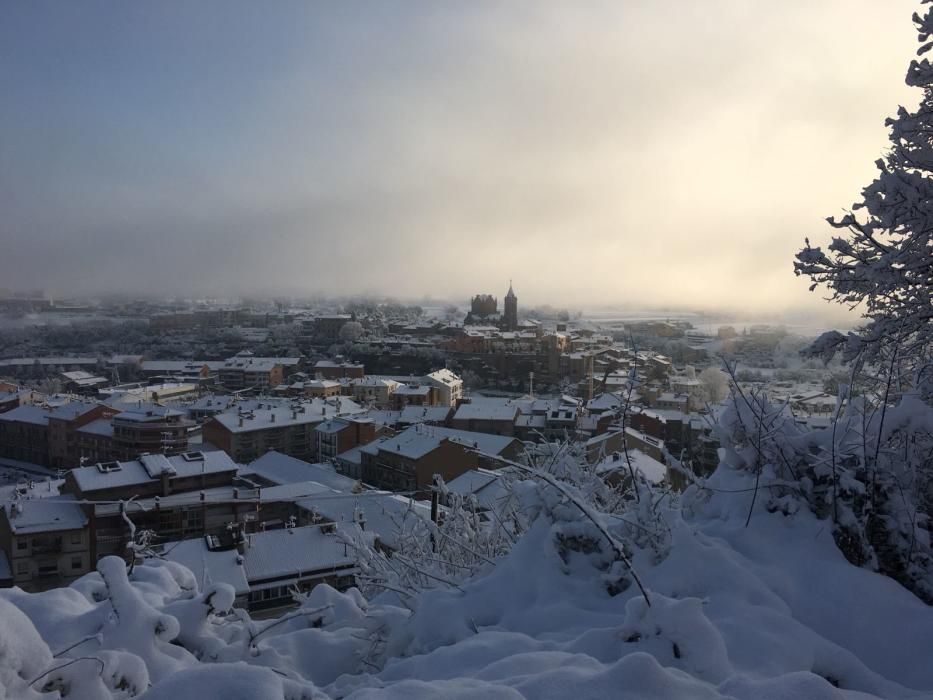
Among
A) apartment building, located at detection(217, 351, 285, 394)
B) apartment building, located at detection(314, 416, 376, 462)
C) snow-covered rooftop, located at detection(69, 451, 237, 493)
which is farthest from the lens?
apartment building, located at detection(217, 351, 285, 394)

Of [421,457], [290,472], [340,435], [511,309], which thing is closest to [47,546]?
[290,472]

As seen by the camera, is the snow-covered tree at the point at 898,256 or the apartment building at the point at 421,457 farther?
the apartment building at the point at 421,457

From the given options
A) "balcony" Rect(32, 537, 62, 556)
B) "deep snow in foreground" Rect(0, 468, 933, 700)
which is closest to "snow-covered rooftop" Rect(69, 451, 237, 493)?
"balcony" Rect(32, 537, 62, 556)

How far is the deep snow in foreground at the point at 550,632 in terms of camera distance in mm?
1501

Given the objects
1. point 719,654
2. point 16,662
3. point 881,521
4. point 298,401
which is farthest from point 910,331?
point 298,401

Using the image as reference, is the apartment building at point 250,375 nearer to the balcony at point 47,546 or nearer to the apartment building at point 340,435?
the apartment building at point 340,435

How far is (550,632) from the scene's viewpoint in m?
2.23

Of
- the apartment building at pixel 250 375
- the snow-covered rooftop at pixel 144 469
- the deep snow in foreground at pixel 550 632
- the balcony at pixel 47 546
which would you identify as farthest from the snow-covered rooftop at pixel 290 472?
the apartment building at pixel 250 375

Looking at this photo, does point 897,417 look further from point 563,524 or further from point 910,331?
point 563,524

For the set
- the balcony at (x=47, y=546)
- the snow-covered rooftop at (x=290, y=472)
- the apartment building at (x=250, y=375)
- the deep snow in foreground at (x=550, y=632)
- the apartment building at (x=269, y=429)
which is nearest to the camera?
the deep snow in foreground at (x=550, y=632)

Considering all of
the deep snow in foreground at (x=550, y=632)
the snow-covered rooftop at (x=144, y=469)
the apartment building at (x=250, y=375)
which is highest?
the deep snow in foreground at (x=550, y=632)

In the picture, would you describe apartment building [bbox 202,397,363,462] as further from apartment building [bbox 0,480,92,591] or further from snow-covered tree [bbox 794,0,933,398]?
snow-covered tree [bbox 794,0,933,398]

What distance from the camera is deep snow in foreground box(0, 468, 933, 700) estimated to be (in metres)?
1.50

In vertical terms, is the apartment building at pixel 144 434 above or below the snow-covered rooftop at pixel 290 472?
above
